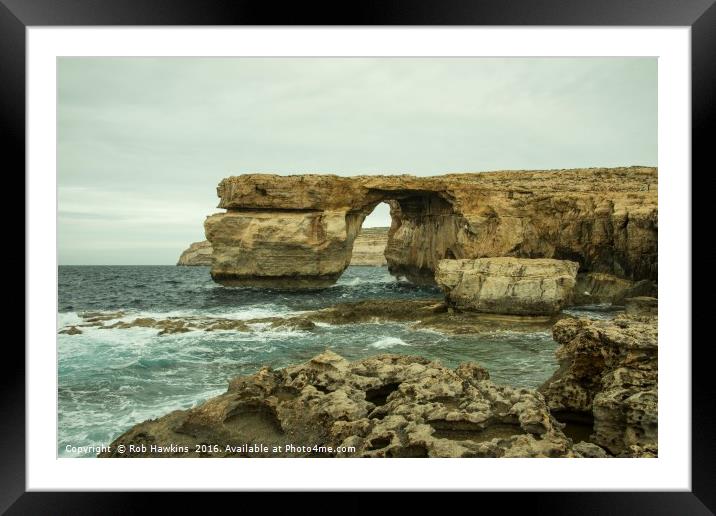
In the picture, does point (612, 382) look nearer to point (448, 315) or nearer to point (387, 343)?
point (387, 343)

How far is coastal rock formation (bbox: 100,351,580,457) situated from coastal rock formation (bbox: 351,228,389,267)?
18881mm

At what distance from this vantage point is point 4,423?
11.5 feet

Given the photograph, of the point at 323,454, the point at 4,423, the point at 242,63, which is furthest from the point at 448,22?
the point at 4,423

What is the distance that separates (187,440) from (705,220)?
5528 mm

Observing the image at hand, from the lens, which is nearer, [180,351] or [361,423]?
[361,423]

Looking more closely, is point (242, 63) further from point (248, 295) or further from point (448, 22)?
point (248, 295)

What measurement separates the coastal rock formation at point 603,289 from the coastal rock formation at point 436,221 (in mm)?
230

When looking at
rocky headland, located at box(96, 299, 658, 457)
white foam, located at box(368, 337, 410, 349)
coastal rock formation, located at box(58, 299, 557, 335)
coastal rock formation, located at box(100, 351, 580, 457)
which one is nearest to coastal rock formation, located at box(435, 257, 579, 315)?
coastal rock formation, located at box(58, 299, 557, 335)

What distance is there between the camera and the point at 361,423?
3.93 m

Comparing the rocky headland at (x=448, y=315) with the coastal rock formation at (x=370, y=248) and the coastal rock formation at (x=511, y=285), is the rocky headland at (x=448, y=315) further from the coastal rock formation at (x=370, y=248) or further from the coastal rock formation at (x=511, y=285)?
the coastal rock formation at (x=370, y=248)

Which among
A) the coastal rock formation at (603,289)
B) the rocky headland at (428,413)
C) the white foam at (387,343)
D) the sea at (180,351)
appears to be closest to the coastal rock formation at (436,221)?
the coastal rock formation at (603,289)

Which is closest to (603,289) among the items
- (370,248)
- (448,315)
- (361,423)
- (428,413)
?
(448,315)

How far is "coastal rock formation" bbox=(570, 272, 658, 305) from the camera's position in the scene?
912 cm

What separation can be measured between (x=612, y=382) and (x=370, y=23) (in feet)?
14.9
